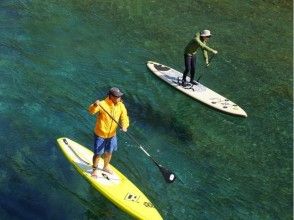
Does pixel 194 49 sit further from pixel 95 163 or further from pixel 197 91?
pixel 95 163

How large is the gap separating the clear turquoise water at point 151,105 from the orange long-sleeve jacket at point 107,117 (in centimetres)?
200

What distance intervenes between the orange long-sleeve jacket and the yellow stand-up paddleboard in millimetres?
1456

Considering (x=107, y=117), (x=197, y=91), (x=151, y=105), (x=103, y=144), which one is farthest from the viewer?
(x=197, y=91)

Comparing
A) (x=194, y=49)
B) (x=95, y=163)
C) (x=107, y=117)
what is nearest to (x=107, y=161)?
(x=95, y=163)

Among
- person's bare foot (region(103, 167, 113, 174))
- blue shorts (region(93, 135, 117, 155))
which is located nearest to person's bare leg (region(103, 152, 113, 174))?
→ person's bare foot (region(103, 167, 113, 174))

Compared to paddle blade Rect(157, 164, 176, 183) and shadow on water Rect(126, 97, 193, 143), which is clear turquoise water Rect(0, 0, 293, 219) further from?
paddle blade Rect(157, 164, 176, 183)

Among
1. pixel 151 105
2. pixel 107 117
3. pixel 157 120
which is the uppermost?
pixel 107 117

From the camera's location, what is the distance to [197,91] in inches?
659

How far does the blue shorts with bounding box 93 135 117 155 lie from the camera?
11.3 metres

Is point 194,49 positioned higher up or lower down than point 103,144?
higher up

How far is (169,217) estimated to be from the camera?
1188 cm

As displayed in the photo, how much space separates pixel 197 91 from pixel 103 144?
241 inches

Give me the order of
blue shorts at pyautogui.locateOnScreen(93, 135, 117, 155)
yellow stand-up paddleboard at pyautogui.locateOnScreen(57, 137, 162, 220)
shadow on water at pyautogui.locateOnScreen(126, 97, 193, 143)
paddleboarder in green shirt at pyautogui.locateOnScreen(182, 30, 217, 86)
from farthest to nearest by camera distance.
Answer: paddleboarder in green shirt at pyautogui.locateOnScreen(182, 30, 217, 86), shadow on water at pyautogui.locateOnScreen(126, 97, 193, 143), yellow stand-up paddleboard at pyautogui.locateOnScreen(57, 137, 162, 220), blue shorts at pyautogui.locateOnScreen(93, 135, 117, 155)

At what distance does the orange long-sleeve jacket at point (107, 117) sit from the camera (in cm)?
1096
